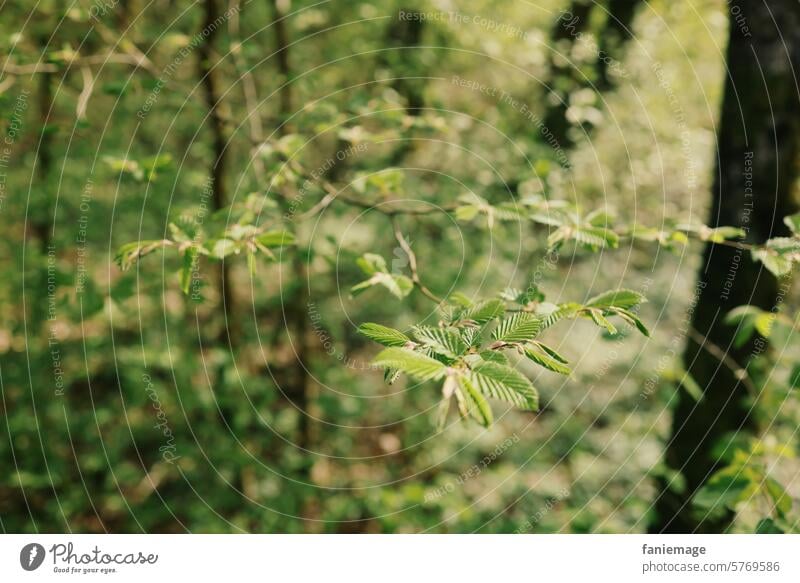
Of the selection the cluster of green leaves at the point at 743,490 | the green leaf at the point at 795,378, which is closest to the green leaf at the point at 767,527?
the cluster of green leaves at the point at 743,490

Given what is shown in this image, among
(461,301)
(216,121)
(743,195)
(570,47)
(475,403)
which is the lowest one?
(475,403)

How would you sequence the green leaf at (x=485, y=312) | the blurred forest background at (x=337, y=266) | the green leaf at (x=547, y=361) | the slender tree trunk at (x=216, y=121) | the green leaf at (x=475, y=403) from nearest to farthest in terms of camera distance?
the green leaf at (x=475, y=403) < the green leaf at (x=547, y=361) < the green leaf at (x=485, y=312) < the slender tree trunk at (x=216, y=121) < the blurred forest background at (x=337, y=266)

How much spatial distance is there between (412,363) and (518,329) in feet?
0.70

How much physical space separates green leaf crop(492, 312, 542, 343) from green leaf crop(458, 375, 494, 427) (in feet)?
0.49

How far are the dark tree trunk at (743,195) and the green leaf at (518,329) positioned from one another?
1004 millimetres

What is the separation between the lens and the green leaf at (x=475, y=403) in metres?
0.62

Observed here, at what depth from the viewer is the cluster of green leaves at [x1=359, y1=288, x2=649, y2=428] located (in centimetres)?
64

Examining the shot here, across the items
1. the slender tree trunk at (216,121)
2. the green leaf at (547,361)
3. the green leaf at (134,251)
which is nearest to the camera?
the green leaf at (547,361)

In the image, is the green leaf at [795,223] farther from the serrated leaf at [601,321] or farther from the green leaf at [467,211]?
the green leaf at [467,211]

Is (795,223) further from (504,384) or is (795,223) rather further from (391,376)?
(391,376)

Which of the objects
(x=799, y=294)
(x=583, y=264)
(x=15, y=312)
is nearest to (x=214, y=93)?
(x=15, y=312)

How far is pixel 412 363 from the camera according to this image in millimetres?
647

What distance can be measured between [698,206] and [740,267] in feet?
6.17
